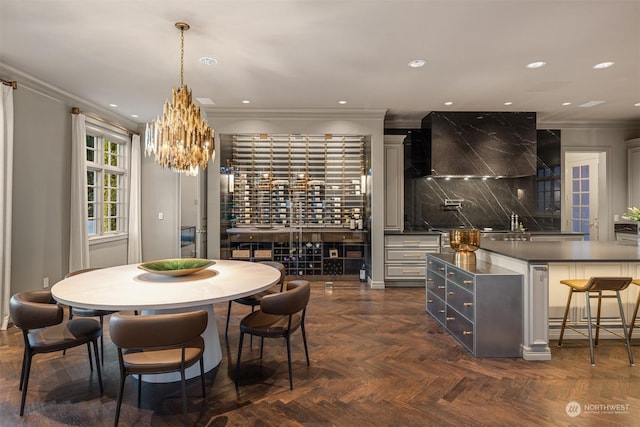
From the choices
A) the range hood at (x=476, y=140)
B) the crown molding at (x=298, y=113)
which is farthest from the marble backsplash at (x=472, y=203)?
the crown molding at (x=298, y=113)

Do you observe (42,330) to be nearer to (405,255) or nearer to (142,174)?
(142,174)

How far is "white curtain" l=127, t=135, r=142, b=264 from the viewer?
237 inches

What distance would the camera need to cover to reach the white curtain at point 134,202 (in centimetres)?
602

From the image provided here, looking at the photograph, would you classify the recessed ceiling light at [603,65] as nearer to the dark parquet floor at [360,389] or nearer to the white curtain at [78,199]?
the dark parquet floor at [360,389]

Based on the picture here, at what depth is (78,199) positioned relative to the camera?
4.61 meters

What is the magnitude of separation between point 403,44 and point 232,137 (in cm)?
327

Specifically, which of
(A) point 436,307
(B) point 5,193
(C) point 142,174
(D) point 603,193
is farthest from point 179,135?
(D) point 603,193

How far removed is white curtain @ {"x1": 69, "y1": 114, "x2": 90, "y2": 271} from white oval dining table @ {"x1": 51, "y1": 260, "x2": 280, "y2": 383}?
2104mm

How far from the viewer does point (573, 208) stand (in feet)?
22.6

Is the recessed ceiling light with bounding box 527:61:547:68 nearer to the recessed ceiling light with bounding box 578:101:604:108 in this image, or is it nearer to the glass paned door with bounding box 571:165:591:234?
the recessed ceiling light with bounding box 578:101:604:108

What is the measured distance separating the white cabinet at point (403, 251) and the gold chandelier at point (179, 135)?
347 cm

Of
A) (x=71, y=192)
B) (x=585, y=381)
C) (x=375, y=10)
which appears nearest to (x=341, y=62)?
(x=375, y=10)

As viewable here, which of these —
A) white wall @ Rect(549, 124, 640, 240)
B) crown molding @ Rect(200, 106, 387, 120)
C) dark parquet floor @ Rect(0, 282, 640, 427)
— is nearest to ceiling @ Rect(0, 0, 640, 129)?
crown molding @ Rect(200, 106, 387, 120)

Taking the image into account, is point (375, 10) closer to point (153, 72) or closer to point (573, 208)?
point (153, 72)
